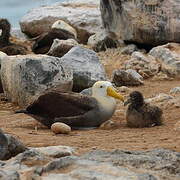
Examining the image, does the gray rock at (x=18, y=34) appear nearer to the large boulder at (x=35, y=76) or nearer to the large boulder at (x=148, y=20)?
the large boulder at (x=148, y=20)

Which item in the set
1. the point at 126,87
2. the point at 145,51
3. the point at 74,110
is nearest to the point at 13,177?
the point at 74,110

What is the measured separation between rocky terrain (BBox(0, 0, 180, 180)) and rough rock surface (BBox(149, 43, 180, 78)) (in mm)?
24

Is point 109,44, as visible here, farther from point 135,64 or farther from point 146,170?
point 146,170

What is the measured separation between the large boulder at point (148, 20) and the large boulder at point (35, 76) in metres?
5.91

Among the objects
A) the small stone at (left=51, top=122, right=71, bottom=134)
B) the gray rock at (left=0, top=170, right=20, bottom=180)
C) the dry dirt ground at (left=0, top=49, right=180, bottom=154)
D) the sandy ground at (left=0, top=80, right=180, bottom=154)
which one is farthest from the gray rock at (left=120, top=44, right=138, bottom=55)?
the gray rock at (left=0, top=170, right=20, bottom=180)

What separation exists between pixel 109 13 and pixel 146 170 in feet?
48.9

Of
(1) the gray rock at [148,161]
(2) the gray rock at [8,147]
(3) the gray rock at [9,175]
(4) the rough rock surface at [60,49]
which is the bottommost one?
(4) the rough rock surface at [60,49]

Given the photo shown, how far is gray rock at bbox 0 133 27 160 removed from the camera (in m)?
5.74

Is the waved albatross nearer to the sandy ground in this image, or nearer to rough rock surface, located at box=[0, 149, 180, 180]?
the sandy ground

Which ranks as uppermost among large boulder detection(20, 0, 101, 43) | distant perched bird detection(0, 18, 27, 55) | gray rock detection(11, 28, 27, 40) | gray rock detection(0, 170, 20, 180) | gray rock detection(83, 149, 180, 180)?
gray rock detection(0, 170, 20, 180)

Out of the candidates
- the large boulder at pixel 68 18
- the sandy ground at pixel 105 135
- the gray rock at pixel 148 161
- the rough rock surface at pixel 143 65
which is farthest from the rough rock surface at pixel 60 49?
the gray rock at pixel 148 161

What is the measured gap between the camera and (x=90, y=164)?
16.1 feet

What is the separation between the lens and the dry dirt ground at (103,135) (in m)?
7.64

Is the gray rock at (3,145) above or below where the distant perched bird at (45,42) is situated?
above
